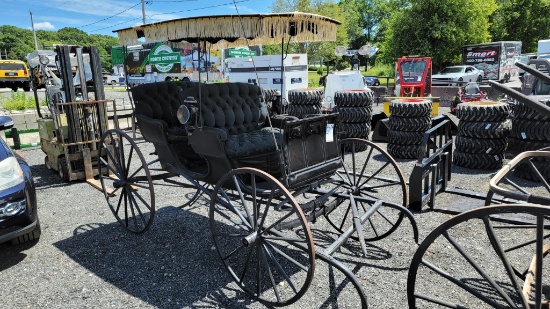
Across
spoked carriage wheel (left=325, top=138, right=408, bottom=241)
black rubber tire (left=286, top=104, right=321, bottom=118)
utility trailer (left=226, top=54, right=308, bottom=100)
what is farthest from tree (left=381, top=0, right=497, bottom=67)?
spoked carriage wheel (left=325, top=138, right=408, bottom=241)

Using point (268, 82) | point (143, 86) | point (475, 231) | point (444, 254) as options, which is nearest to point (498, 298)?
point (444, 254)

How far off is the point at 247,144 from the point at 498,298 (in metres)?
2.44

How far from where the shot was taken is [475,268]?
2273 millimetres

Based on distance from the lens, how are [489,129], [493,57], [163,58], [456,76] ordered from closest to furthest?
[489,129], [456,76], [493,57], [163,58]

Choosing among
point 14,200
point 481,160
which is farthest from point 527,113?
point 14,200

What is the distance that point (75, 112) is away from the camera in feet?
21.6

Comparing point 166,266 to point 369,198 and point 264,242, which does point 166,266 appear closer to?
point 264,242

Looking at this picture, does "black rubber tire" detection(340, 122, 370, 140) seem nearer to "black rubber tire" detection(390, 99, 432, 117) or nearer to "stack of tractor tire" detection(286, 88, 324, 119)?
"stack of tractor tire" detection(286, 88, 324, 119)

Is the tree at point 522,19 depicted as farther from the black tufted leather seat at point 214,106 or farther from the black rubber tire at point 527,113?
the black tufted leather seat at point 214,106

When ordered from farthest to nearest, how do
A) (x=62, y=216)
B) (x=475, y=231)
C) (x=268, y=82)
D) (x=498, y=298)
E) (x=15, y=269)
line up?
(x=268, y=82)
(x=62, y=216)
(x=475, y=231)
(x=15, y=269)
(x=498, y=298)

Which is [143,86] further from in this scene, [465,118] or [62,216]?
[465,118]

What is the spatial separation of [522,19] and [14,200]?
39460 millimetres

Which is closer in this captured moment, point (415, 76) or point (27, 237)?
point (27, 237)

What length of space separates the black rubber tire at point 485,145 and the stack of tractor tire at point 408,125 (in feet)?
2.62
